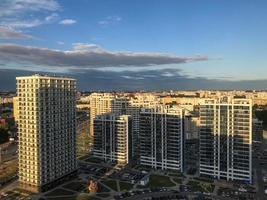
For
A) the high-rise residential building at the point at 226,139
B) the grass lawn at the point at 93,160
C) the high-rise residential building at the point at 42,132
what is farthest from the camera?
the grass lawn at the point at 93,160

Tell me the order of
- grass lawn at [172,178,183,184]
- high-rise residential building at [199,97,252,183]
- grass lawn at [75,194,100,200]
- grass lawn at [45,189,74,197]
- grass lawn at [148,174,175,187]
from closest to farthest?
grass lawn at [75,194,100,200], grass lawn at [45,189,74,197], grass lawn at [148,174,175,187], high-rise residential building at [199,97,252,183], grass lawn at [172,178,183,184]

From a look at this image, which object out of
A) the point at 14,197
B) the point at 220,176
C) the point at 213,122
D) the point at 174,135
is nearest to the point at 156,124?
the point at 174,135

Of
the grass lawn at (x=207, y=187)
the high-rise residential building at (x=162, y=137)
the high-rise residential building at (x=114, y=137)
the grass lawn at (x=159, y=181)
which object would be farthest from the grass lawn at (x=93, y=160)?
the grass lawn at (x=207, y=187)

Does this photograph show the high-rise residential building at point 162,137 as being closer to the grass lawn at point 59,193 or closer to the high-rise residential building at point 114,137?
the high-rise residential building at point 114,137

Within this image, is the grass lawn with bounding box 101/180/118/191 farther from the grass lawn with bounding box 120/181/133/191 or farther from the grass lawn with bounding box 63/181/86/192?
the grass lawn with bounding box 63/181/86/192

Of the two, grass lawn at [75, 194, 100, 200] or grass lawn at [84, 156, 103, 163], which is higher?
grass lawn at [84, 156, 103, 163]

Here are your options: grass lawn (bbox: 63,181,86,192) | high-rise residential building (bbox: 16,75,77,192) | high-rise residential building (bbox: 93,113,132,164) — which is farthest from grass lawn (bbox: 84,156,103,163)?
grass lawn (bbox: 63,181,86,192)
